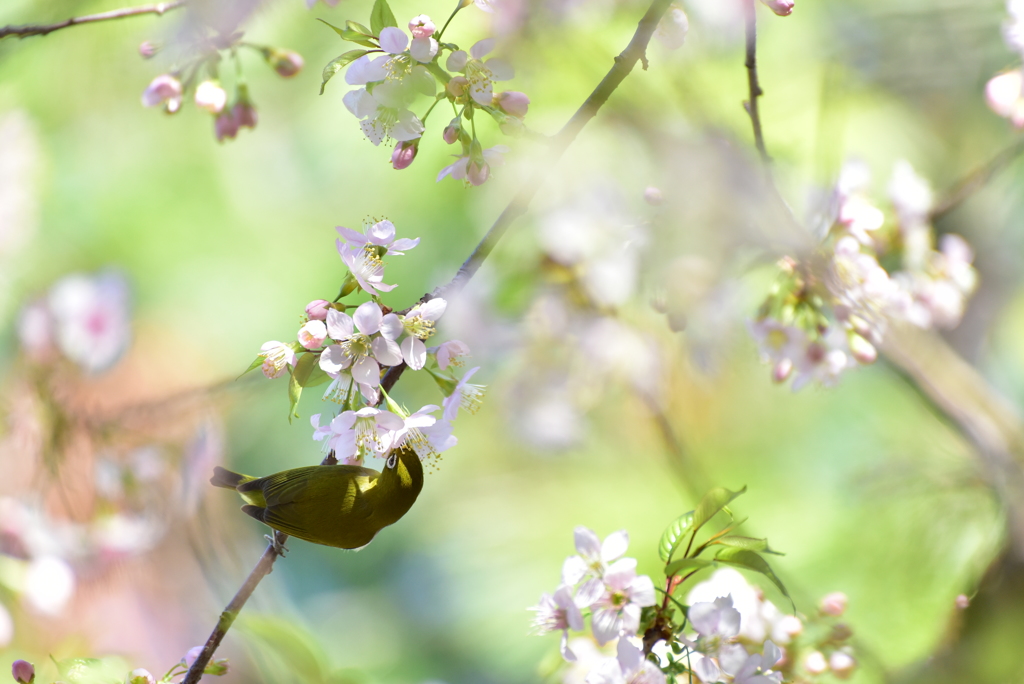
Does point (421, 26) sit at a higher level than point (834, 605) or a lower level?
higher

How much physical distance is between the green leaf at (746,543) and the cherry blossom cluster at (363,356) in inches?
4.1

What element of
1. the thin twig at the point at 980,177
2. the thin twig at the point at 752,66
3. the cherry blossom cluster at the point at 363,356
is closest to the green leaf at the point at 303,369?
the cherry blossom cluster at the point at 363,356

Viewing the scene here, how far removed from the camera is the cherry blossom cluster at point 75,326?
0.83 m

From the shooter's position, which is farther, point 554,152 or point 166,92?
point 166,92

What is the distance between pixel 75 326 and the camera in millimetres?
854

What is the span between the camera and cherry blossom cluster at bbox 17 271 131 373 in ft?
2.72

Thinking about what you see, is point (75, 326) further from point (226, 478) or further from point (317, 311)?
point (317, 311)

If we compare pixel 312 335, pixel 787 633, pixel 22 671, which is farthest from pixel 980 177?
pixel 22 671

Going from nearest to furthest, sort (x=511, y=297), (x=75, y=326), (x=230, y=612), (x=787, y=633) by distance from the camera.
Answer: (x=230, y=612)
(x=787, y=633)
(x=511, y=297)
(x=75, y=326)

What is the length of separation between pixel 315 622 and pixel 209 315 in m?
0.64

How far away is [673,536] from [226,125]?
332 millimetres

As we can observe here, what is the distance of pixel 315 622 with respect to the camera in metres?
1.22

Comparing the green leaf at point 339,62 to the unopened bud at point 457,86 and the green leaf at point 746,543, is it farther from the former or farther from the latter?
the green leaf at point 746,543

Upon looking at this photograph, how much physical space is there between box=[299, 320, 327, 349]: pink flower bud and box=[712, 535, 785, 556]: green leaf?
154 millimetres
